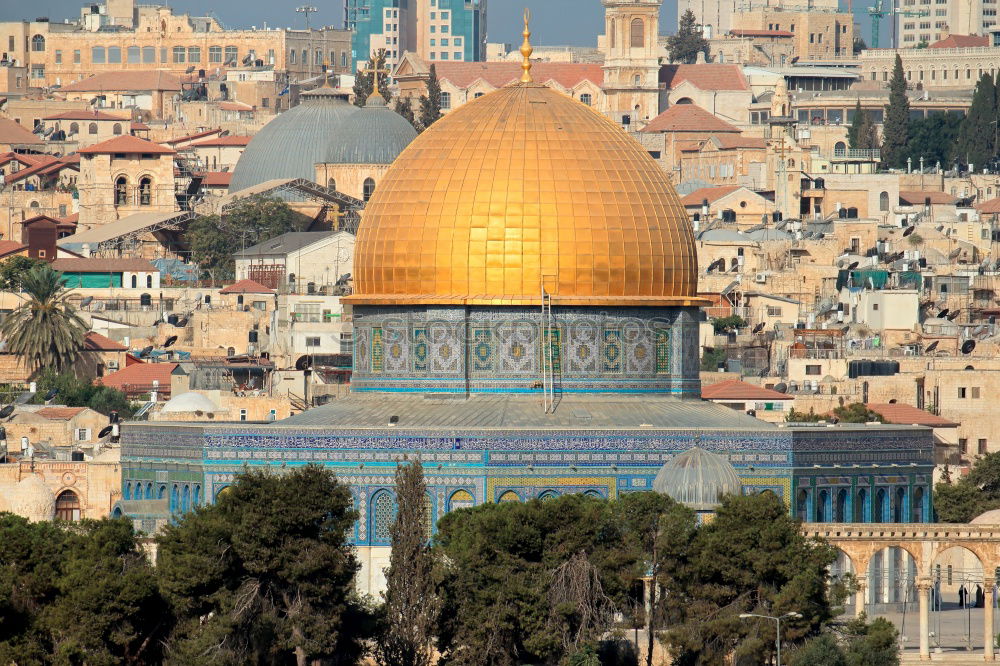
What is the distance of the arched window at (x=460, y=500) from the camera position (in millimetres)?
54375

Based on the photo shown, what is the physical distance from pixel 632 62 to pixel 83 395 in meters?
59.7

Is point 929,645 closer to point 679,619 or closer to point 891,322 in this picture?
point 679,619

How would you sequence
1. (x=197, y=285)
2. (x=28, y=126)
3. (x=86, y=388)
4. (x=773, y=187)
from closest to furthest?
(x=86, y=388)
(x=197, y=285)
(x=773, y=187)
(x=28, y=126)

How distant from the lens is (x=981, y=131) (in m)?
132

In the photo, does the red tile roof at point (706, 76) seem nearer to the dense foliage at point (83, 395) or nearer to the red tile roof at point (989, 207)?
the red tile roof at point (989, 207)

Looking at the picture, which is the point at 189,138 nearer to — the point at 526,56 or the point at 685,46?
the point at 685,46

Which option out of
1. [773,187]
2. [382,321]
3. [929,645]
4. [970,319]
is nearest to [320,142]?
[773,187]

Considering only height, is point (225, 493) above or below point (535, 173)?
below

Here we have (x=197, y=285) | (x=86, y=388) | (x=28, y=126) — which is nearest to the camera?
(x=86, y=388)

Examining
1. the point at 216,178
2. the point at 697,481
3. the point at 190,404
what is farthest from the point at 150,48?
A: the point at 697,481

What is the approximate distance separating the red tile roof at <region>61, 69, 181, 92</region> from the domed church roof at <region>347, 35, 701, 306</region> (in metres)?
88.7

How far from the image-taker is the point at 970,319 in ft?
302

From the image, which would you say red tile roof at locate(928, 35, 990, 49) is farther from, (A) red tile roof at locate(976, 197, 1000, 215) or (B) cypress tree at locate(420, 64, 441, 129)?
(A) red tile roof at locate(976, 197, 1000, 215)

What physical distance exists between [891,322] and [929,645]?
124 ft
